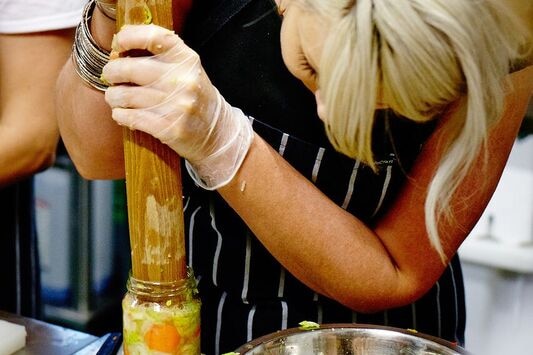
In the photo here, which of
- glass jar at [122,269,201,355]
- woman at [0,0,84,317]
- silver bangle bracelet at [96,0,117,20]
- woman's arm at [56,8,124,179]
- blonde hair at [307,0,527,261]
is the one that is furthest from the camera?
woman at [0,0,84,317]

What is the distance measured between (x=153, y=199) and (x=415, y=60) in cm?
33

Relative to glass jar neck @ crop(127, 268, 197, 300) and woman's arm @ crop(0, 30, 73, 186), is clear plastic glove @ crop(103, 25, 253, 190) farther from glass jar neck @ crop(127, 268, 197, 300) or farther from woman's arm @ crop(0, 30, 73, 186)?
woman's arm @ crop(0, 30, 73, 186)

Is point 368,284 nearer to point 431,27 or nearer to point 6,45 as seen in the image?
point 431,27

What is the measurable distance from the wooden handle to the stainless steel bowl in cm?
16

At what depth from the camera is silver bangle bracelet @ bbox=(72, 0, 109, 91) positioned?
3.48 ft

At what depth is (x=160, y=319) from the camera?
87 centimetres

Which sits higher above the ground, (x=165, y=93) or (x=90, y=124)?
(x=165, y=93)

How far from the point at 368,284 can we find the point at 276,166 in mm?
232

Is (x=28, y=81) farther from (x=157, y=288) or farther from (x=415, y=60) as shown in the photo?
(x=415, y=60)

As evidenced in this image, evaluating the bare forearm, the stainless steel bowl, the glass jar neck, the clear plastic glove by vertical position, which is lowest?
the stainless steel bowl

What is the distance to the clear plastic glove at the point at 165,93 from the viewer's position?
2.90ft

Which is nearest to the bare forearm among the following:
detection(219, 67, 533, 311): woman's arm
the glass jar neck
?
detection(219, 67, 533, 311): woman's arm

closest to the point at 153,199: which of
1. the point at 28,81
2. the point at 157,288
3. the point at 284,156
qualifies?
the point at 157,288

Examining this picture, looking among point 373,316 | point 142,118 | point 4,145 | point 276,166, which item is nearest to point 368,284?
point 373,316
